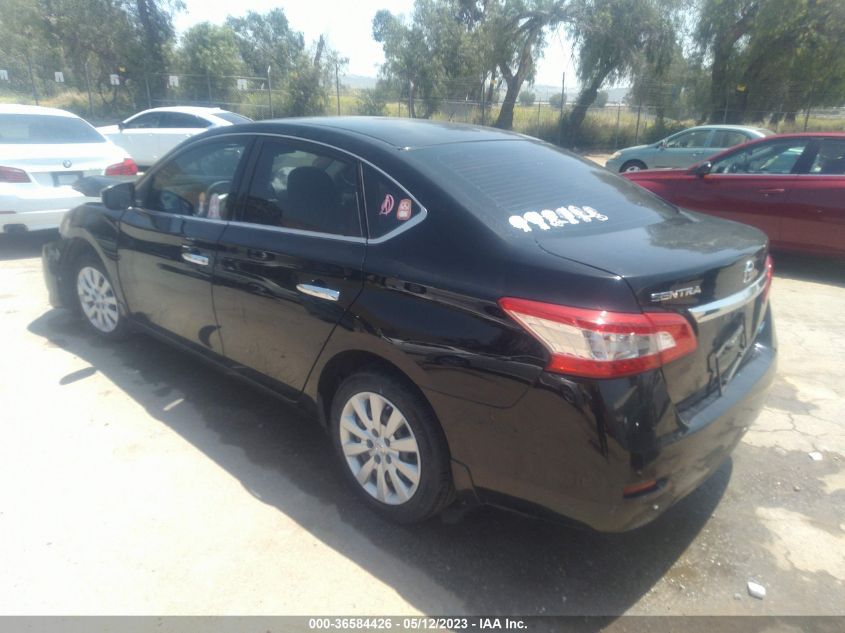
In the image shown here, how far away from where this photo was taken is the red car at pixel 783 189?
21.8ft

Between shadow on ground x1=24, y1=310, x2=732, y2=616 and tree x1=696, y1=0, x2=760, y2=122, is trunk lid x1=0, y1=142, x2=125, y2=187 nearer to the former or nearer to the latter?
shadow on ground x1=24, y1=310, x2=732, y2=616

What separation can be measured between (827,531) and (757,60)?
28974mm

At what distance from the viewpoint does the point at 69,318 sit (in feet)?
17.7

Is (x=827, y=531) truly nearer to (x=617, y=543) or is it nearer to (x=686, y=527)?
(x=686, y=527)

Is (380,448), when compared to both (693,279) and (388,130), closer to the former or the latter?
(693,279)

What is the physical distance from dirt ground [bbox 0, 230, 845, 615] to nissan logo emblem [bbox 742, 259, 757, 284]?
3.70 feet

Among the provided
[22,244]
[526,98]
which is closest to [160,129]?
[22,244]

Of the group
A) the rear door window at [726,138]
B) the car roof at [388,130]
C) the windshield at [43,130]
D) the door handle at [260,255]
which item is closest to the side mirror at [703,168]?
the car roof at [388,130]

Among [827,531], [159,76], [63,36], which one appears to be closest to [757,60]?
[159,76]

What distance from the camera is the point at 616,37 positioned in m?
26.9

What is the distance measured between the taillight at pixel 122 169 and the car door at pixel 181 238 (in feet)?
13.2

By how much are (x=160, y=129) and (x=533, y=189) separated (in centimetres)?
1284

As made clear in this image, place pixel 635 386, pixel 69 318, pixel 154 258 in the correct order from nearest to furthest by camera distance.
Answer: pixel 635 386 < pixel 154 258 < pixel 69 318

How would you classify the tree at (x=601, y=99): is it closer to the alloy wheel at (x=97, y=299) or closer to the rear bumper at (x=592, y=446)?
the alloy wheel at (x=97, y=299)
